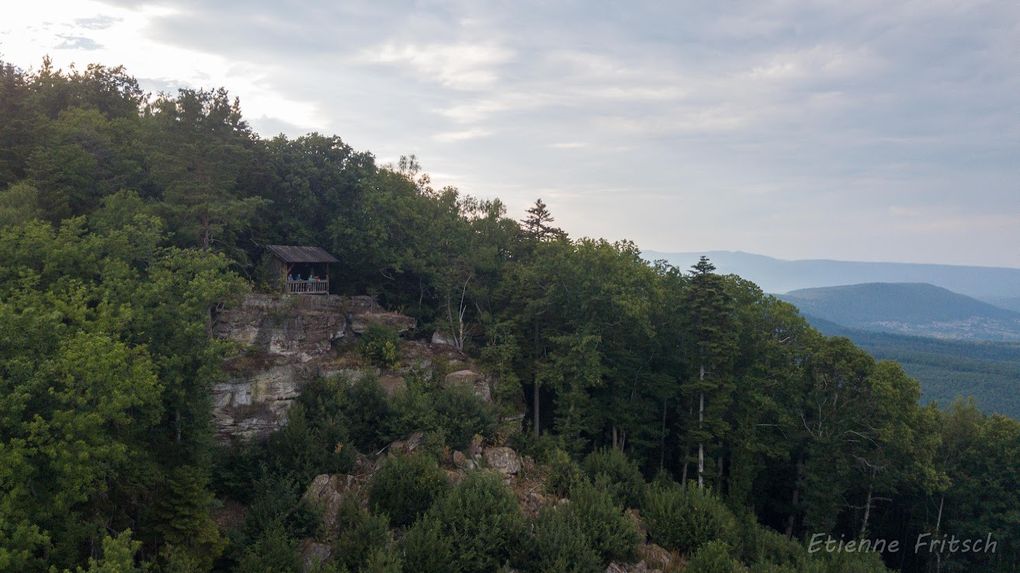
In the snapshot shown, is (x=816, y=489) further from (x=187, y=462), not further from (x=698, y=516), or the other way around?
(x=187, y=462)

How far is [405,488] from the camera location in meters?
22.6

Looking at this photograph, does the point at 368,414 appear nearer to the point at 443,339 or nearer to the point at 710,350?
the point at 443,339

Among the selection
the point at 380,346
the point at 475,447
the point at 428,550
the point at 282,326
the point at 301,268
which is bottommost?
the point at 428,550

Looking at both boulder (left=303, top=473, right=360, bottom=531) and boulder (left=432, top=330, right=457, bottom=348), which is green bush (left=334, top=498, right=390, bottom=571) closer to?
boulder (left=303, top=473, right=360, bottom=531)

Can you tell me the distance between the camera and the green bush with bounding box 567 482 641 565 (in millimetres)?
22047

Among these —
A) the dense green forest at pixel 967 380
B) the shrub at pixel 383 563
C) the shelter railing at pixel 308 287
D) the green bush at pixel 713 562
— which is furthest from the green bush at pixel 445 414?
the dense green forest at pixel 967 380

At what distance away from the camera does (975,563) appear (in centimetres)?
3066

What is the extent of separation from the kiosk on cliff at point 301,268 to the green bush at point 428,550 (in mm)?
16300

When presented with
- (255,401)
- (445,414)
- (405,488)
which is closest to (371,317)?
(255,401)

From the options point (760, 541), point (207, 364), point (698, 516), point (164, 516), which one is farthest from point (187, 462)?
point (760, 541)

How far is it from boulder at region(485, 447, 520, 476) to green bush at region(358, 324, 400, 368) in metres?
7.24

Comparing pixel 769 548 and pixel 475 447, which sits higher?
A: pixel 475 447

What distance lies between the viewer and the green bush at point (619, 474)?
27.2 metres

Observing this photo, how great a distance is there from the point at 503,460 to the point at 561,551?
6.97m
